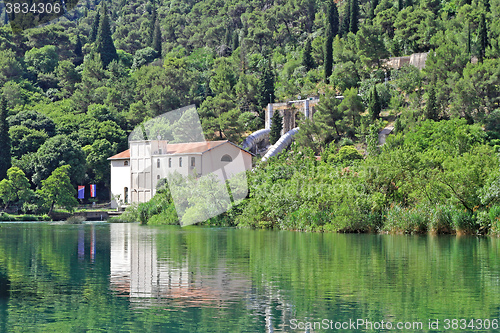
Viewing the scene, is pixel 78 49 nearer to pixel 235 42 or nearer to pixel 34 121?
pixel 235 42

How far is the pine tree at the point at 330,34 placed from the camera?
75.5 meters

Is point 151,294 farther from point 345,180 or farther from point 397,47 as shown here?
point 397,47

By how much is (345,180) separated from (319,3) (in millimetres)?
85904

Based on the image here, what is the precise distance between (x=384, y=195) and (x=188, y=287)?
1992cm

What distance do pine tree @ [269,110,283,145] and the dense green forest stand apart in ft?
11.8

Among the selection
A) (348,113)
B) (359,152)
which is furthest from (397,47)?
(359,152)

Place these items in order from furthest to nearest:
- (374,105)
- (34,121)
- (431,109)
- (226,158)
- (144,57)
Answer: (144,57) < (34,121) < (374,105) < (226,158) < (431,109)

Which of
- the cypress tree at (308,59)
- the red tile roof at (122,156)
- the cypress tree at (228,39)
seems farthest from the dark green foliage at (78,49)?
the red tile roof at (122,156)

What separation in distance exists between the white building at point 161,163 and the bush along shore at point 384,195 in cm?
1954

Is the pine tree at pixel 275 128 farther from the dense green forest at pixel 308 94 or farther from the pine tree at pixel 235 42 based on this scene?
the pine tree at pixel 235 42

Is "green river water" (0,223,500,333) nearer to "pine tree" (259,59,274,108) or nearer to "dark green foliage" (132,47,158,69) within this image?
"pine tree" (259,59,274,108)

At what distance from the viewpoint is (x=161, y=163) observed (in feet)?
209

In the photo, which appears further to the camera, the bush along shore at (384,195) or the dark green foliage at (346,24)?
the dark green foliage at (346,24)

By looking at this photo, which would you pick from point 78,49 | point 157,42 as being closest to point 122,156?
point 157,42
